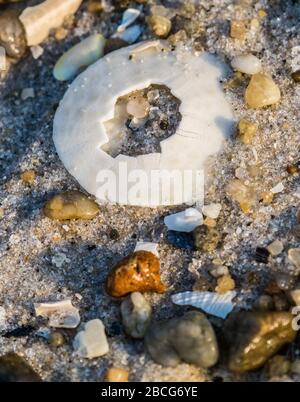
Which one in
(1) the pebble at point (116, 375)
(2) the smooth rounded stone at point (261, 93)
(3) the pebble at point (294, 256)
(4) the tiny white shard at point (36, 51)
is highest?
(4) the tiny white shard at point (36, 51)

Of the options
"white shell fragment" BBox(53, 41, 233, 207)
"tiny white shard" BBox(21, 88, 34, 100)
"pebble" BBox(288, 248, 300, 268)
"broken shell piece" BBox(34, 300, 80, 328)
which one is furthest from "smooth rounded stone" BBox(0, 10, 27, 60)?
"pebble" BBox(288, 248, 300, 268)

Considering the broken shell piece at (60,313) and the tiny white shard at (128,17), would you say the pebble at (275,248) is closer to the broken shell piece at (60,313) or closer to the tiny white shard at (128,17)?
the broken shell piece at (60,313)

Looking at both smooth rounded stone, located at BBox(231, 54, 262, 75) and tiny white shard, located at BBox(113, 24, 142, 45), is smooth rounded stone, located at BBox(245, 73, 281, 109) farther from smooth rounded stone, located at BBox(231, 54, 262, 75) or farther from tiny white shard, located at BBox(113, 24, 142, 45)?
tiny white shard, located at BBox(113, 24, 142, 45)

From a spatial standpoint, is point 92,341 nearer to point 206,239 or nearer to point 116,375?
point 116,375

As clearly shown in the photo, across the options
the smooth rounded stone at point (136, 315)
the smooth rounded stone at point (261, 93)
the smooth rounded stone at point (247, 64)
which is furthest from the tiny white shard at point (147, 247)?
the smooth rounded stone at point (247, 64)

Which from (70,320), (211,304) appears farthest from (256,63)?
(70,320)

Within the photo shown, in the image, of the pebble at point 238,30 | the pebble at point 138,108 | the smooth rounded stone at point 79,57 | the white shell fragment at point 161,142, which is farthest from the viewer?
the smooth rounded stone at point 79,57
